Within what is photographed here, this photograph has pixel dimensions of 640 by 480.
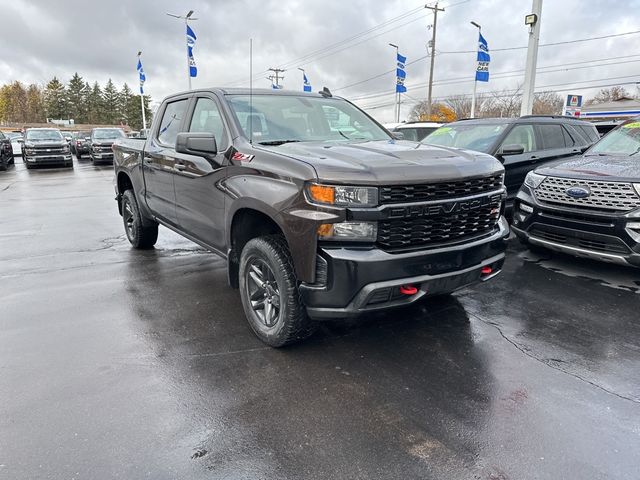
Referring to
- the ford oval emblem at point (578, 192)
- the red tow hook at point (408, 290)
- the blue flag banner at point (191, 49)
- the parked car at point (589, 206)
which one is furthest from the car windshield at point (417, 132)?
the blue flag banner at point (191, 49)

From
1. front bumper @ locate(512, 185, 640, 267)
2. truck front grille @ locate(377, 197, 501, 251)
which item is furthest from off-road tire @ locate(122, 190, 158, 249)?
front bumper @ locate(512, 185, 640, 267)

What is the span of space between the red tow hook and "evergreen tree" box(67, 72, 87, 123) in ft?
366

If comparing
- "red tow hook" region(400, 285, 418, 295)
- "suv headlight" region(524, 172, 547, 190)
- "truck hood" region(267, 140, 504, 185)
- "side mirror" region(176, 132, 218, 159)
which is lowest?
"red tow hook" region(400, 285, 418, 295)

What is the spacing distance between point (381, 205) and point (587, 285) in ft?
10.5

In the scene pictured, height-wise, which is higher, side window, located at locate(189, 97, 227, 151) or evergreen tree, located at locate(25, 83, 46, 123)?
evergreen tree, located at locate(25, 83, 46, 123)

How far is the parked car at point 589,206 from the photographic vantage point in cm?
450

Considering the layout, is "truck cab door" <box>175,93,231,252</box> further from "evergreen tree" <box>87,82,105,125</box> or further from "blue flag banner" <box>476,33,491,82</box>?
"evergreen tree" <box>87,82,105,125</box>

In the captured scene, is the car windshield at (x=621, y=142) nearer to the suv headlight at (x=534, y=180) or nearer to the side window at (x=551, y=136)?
the suv headlight at (x=534, y=180)

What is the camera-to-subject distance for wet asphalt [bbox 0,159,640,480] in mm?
2303

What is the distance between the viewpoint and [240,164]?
3508mm

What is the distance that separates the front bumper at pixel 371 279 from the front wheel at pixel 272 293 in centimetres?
20

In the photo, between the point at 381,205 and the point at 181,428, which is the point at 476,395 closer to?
the point at 381,205

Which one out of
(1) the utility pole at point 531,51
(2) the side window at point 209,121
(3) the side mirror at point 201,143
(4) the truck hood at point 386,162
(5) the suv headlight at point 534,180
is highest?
(1) the utility pole at point 531,51

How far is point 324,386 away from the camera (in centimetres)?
298
